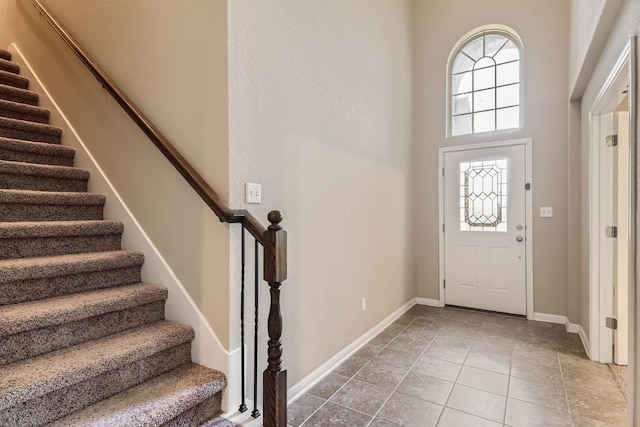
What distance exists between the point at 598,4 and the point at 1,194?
3.68 m

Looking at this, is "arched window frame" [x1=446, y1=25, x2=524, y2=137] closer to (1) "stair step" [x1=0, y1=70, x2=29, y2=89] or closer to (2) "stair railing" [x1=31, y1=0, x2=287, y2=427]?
(2) "stair railing" [x1=31, y1=0, x2=287, y2=427]

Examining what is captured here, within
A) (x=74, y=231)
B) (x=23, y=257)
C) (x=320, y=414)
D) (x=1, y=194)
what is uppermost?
(x=1, y=194)

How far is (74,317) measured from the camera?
61.0 inches

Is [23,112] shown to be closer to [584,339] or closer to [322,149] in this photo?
[322,149]

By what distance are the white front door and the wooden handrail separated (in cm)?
310

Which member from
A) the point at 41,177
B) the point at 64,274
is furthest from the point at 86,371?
the point at 41,177

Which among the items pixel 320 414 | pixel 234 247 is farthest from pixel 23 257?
pixel 320 414

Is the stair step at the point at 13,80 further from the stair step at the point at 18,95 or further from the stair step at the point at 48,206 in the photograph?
the stair step at the point at 48,206

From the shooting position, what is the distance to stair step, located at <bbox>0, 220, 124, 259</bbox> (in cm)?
176

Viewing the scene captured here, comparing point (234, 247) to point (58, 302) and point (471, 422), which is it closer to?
point (58, 302)

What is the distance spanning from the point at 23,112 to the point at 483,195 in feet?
14.9

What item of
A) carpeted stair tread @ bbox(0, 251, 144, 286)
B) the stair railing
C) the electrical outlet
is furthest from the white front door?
carpeted stair tread @ bbox(0, 251, 144, 286)

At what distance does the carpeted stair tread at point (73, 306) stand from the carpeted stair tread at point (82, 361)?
0.14m

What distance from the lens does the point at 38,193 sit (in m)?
2.04
